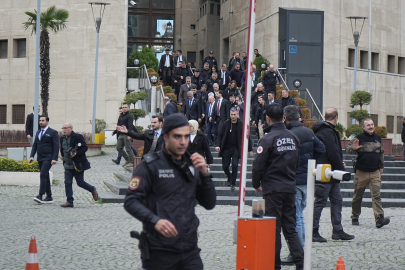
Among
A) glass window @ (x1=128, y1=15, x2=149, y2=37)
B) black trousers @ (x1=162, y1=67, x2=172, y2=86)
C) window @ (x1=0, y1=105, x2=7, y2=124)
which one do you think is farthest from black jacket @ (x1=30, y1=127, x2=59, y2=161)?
glass window @ (x1=128, y1=15, x2=149, y2=37)

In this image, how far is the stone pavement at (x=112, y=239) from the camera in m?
8.12

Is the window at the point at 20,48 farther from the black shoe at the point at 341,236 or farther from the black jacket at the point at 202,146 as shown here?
the black shoe at the point at 341,236

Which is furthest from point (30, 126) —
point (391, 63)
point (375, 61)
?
point (391, 63)

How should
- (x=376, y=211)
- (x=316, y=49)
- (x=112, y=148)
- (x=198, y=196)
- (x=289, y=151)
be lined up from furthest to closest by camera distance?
(x=316, y=49) < (x=112, y=148) < (x=376, y=211) < (x=289, y=151) < (x=198, y=196)

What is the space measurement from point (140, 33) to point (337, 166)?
42738mm

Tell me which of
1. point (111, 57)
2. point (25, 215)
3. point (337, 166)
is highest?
point (111, 57)

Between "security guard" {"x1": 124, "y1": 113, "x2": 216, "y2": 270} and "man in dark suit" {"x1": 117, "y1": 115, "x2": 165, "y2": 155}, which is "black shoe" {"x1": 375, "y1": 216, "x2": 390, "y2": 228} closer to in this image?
"man in dark suit" {"x1": 117, "y1": 115, "x2": 165, "y2": 155}

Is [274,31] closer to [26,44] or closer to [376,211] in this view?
[26,44]

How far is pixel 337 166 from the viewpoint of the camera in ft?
31.4

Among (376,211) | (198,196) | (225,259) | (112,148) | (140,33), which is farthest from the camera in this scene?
(140,33)

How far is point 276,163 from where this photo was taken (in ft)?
23.6

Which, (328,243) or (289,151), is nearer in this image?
(289,151)

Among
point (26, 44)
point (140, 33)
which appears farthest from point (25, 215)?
point (140, 33)

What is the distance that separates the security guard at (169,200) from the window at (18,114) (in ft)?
114
